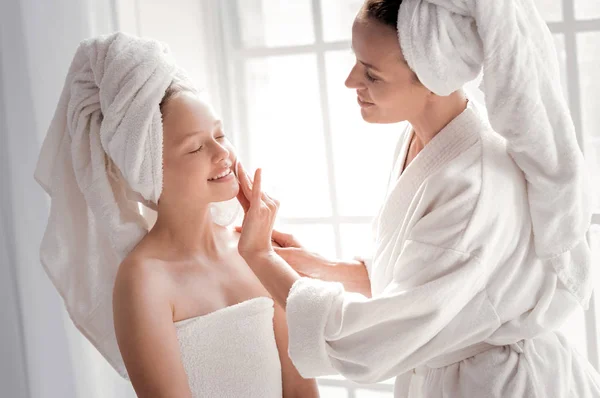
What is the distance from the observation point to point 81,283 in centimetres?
167

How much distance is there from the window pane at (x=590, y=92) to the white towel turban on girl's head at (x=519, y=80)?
50 cm

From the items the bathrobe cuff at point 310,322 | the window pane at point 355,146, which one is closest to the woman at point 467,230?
the bathrobe cuff at point 310,322

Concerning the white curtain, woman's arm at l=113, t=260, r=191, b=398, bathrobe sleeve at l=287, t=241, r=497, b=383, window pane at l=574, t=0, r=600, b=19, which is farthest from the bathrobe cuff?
window pane at l=574, t=0, r=600, b=19

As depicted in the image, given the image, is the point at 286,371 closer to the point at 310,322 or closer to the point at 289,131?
the point at 310,322

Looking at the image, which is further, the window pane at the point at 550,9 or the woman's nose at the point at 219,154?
the window pane at the point at 550,9

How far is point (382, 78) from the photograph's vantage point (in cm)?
142

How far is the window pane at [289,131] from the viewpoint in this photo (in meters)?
2.27

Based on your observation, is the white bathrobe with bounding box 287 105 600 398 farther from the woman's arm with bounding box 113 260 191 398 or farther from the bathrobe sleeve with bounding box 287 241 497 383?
the woman's arm with bounding box 113 260 191 398

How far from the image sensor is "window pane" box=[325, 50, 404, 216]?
2.18 metres

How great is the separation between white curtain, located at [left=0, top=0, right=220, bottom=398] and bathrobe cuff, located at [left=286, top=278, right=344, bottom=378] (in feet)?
2.78

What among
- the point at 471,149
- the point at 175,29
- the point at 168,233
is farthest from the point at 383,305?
the point at 175,29

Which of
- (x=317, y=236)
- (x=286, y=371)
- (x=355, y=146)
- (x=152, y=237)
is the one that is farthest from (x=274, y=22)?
(x=286, y=371)

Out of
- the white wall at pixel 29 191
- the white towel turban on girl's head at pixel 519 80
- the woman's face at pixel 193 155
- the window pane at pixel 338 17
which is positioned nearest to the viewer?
the white towel turban on girl's head at pixel 519 80

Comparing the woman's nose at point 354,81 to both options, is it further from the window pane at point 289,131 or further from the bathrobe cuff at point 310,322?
the window pane at point 289,131
